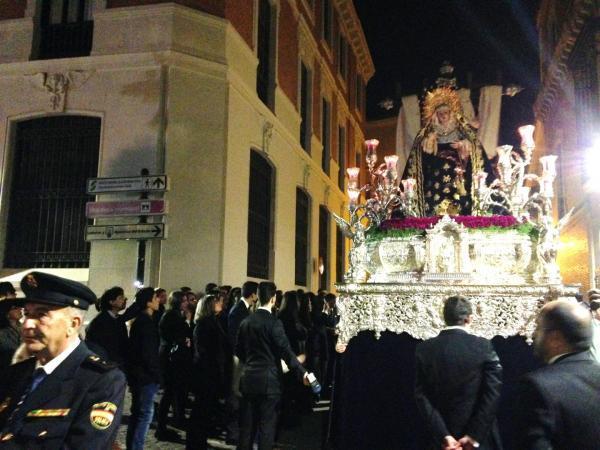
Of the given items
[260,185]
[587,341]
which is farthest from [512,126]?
[587,341]

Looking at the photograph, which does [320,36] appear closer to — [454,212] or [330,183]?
[330,183]

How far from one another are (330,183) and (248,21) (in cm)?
993

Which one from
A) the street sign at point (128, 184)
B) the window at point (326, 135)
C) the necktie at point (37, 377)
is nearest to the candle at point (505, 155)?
the street sign at point (128, 184)

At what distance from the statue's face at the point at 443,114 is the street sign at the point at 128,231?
18.4ft

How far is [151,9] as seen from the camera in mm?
10953

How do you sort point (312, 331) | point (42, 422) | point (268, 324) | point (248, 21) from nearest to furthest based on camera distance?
point (42, 422) → point (268, 324) → point (312, 331) → point (248, 21)

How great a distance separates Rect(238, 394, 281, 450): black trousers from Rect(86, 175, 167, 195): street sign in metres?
5.87

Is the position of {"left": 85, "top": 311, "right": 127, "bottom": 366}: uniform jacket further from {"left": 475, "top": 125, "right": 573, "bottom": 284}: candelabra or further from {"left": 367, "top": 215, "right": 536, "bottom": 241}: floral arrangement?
{"left": 475, "top": 125, "right": 573, "bottom": 284}: candelabra

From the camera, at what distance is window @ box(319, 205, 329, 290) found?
21062 millimetres

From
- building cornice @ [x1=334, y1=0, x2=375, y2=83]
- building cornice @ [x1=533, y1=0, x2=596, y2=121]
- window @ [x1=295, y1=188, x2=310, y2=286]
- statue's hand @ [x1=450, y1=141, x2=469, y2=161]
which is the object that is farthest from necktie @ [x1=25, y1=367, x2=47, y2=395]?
building cornice @ [x1=334, y1=0, x2=375, y2=83]

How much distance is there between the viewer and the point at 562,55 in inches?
656

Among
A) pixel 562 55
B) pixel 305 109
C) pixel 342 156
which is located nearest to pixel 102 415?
pixel 305 109

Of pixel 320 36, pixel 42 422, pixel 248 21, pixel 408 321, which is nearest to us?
pixel 42 422

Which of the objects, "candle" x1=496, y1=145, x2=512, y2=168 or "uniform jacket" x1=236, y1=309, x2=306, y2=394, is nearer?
"uniform jacket" x1=236, y1=309, x2=306, y2=394
